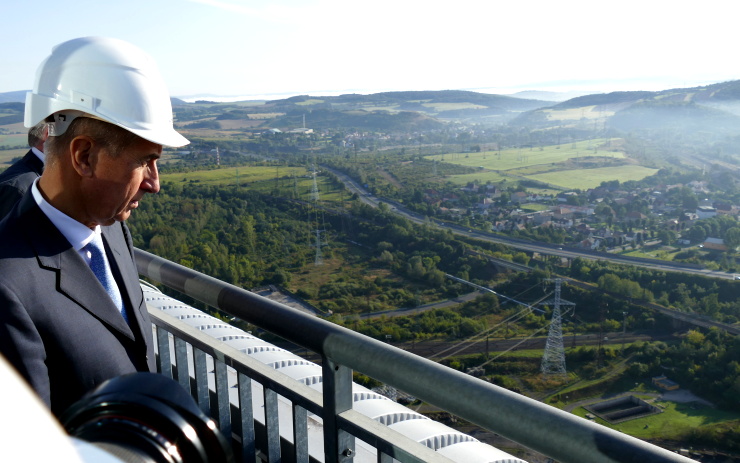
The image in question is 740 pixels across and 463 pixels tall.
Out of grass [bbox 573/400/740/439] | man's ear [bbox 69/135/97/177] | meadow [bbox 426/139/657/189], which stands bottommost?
grass [bbox 573/400/740/439]

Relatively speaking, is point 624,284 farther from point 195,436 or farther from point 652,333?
point 195,436

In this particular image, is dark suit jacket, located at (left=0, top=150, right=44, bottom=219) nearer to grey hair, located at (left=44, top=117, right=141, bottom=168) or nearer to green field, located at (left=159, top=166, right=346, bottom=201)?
grey hair, located at (left=44, top=117, right=141, bottom=168)

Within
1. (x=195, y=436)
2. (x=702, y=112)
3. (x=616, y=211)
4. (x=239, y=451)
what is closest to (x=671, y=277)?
(x=616, y=211)

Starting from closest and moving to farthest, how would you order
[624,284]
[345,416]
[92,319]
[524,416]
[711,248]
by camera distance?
1. [524,416]
2. [92,319]
3. [345,416]
4. [624,284]
5. [711,248]

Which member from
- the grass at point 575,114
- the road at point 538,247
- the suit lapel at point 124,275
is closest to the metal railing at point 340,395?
the suit lapel at point 124,275

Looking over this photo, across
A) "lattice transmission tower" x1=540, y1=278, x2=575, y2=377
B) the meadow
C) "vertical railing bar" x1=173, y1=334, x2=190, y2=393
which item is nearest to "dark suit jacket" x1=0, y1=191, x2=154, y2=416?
"vertical railing bar" x1=173, y1=334, x2=190, y2=393

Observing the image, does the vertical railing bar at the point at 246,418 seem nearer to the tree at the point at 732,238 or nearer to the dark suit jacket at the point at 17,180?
the dark suit jacket at the point at 17,180
